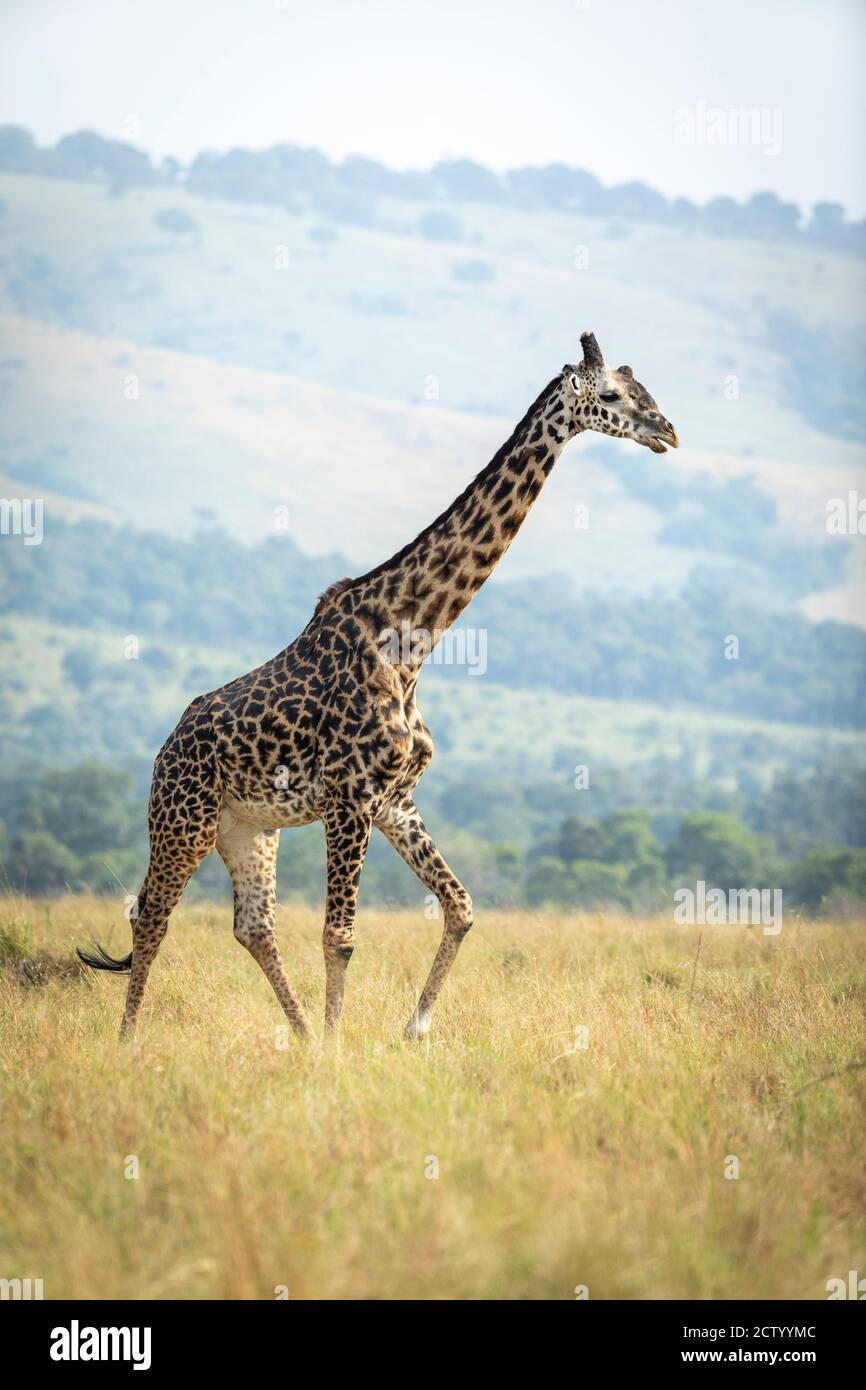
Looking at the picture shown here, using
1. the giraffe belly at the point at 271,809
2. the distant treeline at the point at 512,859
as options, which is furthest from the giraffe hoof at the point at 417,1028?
the distant treeline at the point at 512,859

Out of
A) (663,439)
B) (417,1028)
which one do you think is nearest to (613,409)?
(663,439)

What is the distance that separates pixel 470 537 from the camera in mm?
9812

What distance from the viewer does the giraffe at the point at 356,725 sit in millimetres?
9555

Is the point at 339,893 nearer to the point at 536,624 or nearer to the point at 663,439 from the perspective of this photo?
the point at 663,439

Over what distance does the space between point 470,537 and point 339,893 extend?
2.40 meters

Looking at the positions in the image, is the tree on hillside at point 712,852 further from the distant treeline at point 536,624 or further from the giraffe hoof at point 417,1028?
the distant treeline at point 536,624

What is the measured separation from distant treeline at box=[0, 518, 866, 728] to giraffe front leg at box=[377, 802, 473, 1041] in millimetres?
149365

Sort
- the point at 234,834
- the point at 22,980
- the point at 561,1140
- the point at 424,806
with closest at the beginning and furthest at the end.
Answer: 1. the point at 561,1140
2. the point at 234,834
3. the point at 22,980
4. the point at 424,806

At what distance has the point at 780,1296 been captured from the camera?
5879 millimetres

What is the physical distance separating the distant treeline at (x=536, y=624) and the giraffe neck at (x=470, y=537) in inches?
5888

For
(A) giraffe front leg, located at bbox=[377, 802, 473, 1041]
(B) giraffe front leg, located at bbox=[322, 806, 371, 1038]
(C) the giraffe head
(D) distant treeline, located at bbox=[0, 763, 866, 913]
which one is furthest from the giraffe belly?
(D) distant treeline, located at bbox=[0, 763, 866, 913]
